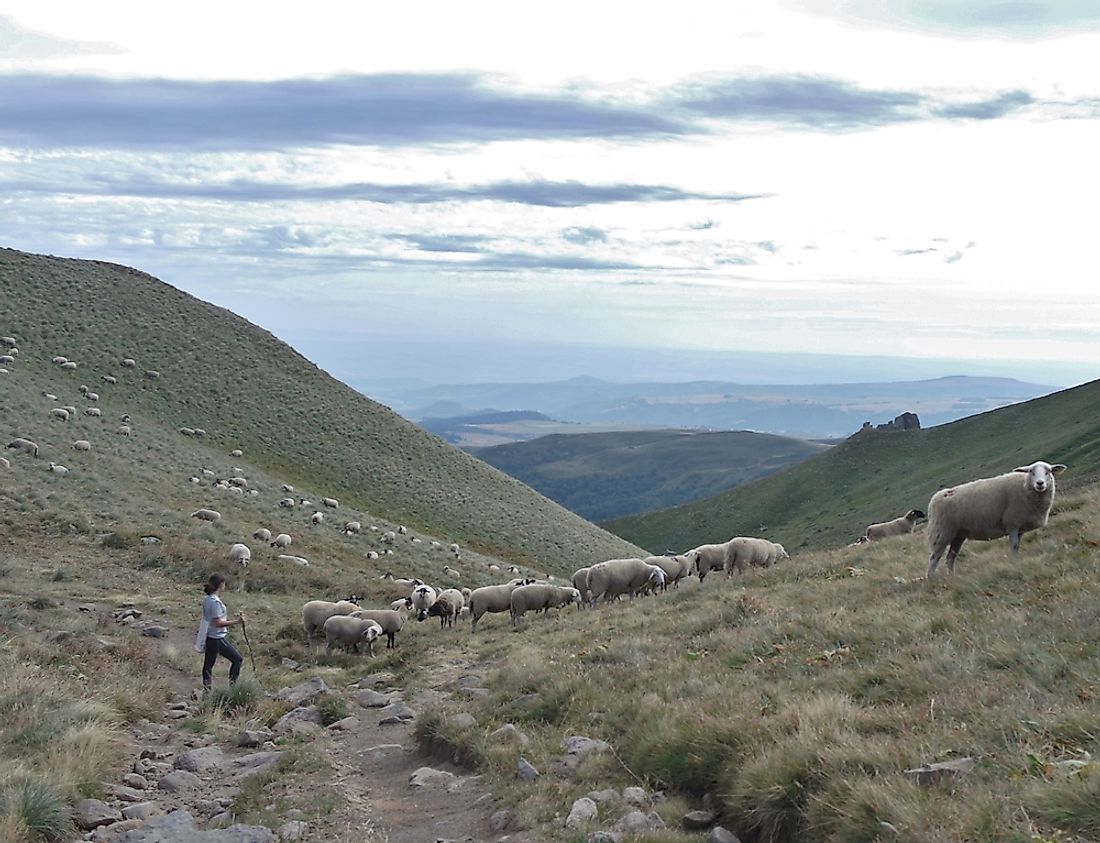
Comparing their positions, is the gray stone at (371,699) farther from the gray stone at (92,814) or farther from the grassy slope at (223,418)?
the grassy slope at (223,418)

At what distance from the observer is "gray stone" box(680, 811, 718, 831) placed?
759 centimetres

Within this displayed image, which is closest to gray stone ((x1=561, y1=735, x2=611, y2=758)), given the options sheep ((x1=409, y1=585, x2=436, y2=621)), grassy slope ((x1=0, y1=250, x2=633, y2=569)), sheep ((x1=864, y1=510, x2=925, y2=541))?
sheep ((x1=409, y1=585, x2=436, y2=621))

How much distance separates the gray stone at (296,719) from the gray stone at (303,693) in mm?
399

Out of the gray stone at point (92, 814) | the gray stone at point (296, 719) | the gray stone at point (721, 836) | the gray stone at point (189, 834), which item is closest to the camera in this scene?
the gray stone at point (721, 836)

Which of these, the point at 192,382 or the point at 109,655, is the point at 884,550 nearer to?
the point at 109,655

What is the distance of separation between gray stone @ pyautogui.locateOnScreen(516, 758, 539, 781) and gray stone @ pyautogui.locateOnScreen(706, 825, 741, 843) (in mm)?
2450

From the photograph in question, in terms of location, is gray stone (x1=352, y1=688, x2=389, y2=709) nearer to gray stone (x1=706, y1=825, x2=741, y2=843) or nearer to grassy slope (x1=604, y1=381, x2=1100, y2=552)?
gray stone (x1=706, y1=825, x2=741, y2=843)

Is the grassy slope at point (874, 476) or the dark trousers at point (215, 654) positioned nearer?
the dark trousers at point (215, 654)

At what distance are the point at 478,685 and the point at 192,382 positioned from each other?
51579mm

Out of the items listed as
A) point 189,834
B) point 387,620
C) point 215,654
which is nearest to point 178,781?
point 189,834

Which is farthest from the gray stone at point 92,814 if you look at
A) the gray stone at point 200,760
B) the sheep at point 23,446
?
the sheep at point 23,446

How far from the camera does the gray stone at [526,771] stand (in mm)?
9227

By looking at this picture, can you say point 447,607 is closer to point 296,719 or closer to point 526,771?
point 296,719

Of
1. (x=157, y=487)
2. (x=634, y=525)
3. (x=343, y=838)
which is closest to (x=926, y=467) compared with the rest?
(x=634, y=525)
